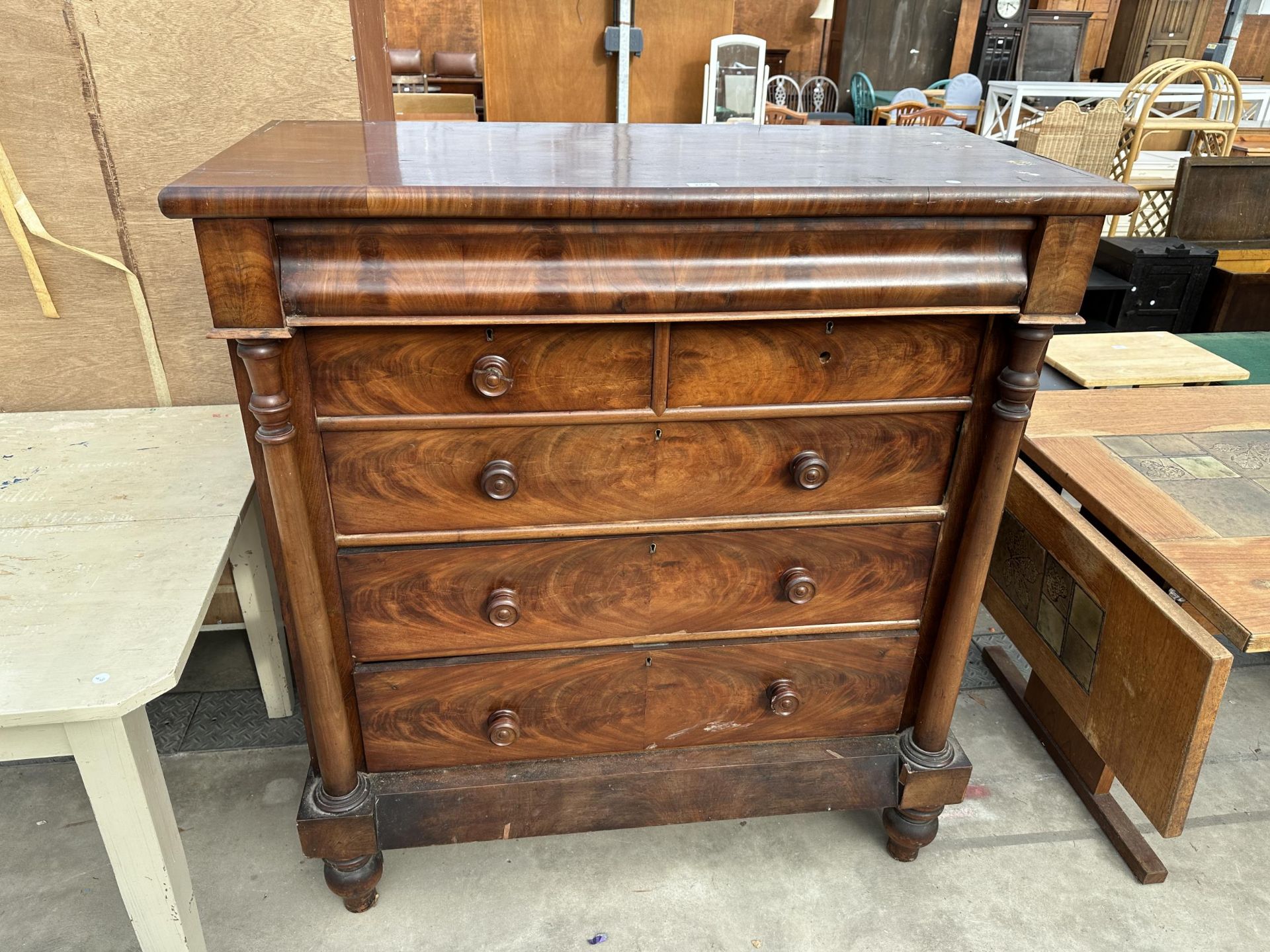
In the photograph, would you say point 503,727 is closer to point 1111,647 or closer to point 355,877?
Answer: point 355,877

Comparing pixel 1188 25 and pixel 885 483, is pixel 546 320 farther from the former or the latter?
pixel 1188 25

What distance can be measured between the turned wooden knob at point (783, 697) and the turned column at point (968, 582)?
0.77 ft

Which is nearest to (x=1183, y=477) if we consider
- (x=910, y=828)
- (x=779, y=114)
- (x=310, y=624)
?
(x=910, y=828)

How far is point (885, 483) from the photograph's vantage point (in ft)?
4.25

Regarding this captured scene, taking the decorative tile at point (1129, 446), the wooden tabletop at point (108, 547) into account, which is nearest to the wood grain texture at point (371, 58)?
the wooden tabletop at point (108, 547)

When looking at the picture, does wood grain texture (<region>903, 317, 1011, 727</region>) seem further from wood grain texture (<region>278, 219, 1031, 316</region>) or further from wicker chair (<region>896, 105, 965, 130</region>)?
wicker chair (<region>896, 105, 965, 130</region>)

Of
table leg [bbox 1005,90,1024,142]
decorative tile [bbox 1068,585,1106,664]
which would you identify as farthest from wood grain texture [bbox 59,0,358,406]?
table leg [bbox 1005,90,1024,142]

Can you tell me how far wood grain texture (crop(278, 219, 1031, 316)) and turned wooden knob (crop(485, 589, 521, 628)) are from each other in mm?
454

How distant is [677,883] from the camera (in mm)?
1587

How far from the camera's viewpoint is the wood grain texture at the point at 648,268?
40.0 inches

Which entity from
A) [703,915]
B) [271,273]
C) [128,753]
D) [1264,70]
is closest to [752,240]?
[271,273]

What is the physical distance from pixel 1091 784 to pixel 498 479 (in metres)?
1.39

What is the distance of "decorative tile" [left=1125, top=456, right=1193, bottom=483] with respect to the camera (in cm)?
160

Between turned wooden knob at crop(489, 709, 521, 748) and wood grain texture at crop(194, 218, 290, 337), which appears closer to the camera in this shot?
wood grain texture at crop(194, 218, 290, 337)
